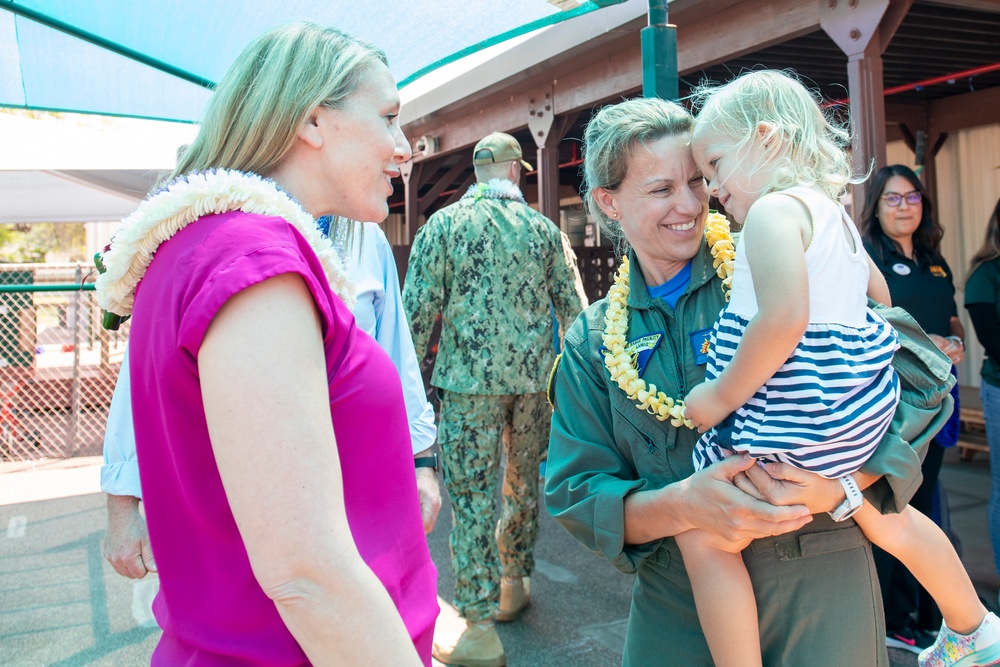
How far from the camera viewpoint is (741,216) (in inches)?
73.1

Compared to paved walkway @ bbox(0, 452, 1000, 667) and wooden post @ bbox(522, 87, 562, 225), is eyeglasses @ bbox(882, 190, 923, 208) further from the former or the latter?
wooden post @ bbox(522, 87, 562, 225)

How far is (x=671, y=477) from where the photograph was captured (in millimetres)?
1765

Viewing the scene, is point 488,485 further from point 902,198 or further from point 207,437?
point 207,437

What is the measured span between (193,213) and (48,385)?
872 centimetres

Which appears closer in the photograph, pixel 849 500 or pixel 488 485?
pixel 849 500

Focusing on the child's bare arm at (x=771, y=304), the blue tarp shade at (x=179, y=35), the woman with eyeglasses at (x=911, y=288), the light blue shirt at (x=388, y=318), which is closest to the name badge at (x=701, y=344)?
the child's bare arm at (x=771, y=304)

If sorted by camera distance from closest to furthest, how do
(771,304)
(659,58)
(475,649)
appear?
(771,304)
(659,58)
(475,649)

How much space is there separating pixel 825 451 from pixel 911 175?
281 centimetres

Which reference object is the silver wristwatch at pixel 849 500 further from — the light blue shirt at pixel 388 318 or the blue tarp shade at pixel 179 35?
the blue tarp shade at pixel 179 35

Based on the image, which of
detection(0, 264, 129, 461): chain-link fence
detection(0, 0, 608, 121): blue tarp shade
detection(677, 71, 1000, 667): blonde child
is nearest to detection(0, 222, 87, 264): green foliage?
detection(0, 264, 129, 461): chain-link fence

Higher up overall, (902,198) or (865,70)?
(865,70)

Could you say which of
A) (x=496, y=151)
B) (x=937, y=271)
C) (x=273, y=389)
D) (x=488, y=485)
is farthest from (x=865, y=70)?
(x=273, y=389)

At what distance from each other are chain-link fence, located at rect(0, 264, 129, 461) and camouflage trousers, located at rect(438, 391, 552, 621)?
5305mm

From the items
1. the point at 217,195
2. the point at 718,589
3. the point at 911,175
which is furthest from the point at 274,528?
the point at 911,175
